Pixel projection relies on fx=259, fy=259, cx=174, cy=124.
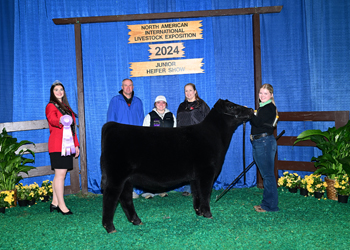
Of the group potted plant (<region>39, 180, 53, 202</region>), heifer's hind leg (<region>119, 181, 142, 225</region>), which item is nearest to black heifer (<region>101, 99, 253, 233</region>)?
heifer's hind leg (<region>119, 181, 142, 225</region>)

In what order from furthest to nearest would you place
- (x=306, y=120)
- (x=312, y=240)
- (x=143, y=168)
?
(x=306, y=120) → (x=143, y=168) → (x=312, y=240)

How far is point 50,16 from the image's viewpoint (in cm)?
529

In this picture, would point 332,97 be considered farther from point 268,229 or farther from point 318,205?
point 268,229

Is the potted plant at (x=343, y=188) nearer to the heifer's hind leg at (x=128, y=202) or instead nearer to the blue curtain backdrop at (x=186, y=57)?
the blue curtain backdrop at (x=186, y=57)

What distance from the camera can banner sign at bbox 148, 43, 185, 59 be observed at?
17.4 ft

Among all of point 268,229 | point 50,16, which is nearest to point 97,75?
point 50,16

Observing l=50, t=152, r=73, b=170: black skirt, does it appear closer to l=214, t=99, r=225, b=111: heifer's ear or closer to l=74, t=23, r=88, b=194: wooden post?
l=74, t=23, r=88, b=194: wooden post

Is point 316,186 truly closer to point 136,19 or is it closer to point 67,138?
point 67,138

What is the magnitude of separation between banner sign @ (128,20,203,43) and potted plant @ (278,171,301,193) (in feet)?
10.7

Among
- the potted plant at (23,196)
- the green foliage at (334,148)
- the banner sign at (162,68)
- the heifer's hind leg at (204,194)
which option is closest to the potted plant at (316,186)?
the green foliage at (334,148)

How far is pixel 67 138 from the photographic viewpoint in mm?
3801

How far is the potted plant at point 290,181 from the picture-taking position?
494 centimetres

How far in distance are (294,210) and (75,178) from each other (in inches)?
161

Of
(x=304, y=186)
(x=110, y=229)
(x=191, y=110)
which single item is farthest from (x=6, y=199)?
(x=304, y=186)
